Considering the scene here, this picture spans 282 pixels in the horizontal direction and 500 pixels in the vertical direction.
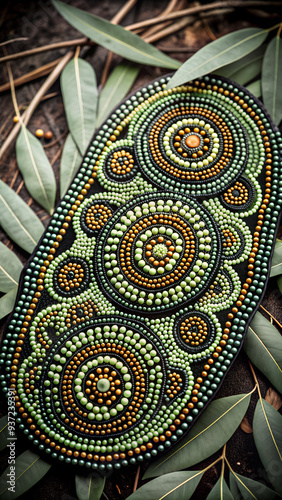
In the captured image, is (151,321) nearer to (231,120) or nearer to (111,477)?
(111,477)

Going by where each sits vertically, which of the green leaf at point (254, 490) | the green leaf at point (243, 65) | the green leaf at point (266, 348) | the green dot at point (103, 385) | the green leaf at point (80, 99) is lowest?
the green leaf at point (254, 490)

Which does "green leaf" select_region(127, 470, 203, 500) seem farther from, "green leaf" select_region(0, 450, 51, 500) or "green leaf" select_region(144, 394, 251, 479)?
"green leaf" select_region(0, 450, 51, 500)

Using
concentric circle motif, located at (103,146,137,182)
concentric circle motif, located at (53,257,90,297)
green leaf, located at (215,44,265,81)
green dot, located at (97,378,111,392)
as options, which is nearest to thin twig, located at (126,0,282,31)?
green leaf, located at (215,44,265,81)

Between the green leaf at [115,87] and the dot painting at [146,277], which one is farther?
the green leaf at [115,87]

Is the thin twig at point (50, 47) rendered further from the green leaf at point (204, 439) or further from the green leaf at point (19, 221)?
the green leaf at point (204, 439)

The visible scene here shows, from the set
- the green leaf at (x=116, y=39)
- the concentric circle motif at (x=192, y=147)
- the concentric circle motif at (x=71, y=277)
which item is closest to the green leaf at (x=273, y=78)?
the concentric circle motif at (x=192, y=147)
